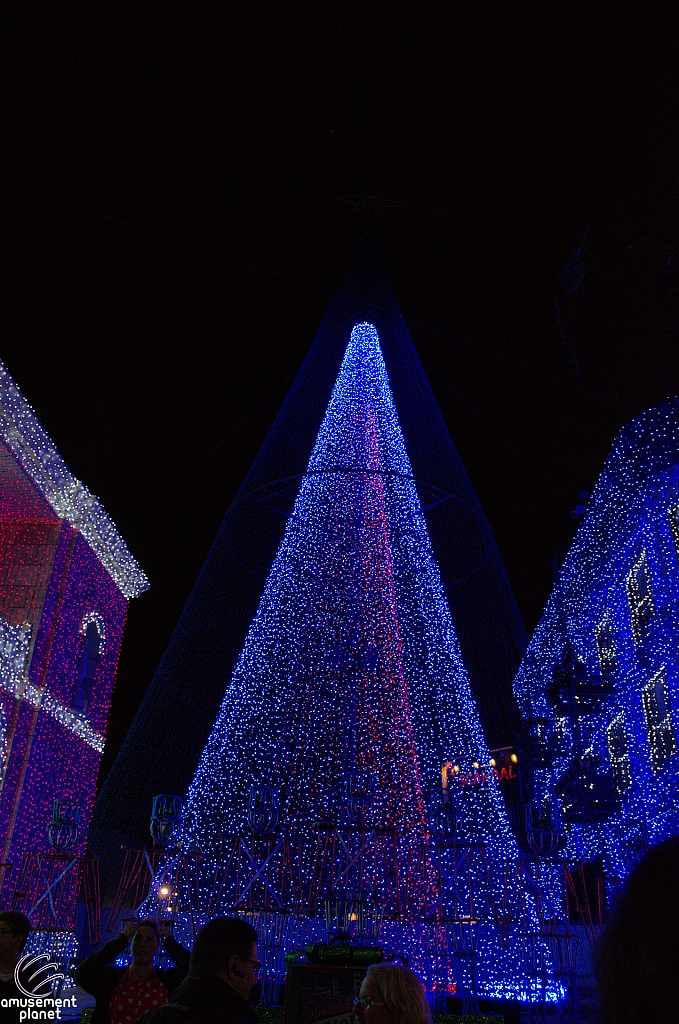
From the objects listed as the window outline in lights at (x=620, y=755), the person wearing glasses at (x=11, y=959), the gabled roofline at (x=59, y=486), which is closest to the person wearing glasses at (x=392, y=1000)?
the person wearing glasses at (x=11, y=959)

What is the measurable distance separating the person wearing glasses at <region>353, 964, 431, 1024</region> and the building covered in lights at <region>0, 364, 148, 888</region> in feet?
39.4

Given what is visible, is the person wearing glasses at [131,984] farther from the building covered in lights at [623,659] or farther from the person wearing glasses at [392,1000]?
the building covered in lights at [623,659]

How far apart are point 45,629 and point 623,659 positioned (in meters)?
12.0

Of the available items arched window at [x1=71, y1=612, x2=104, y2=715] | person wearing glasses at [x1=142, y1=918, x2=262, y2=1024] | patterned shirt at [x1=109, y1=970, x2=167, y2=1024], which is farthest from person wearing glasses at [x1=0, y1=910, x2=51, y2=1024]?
arched window at [x1=71, y1=612, x2=104, y2=715]

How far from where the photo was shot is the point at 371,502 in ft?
45.1

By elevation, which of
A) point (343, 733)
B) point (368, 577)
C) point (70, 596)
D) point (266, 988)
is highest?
point (70, 596)

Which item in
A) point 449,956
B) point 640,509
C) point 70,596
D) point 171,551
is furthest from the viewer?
point 171,551

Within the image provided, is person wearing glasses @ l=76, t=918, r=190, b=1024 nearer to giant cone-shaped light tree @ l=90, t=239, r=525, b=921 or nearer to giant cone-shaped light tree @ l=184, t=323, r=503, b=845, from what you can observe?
giant cone-shaped light tree @ l=90, t=239, r=525, b=921

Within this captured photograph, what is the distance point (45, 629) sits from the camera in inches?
638

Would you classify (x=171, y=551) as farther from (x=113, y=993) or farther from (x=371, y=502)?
(x=113, y=993)

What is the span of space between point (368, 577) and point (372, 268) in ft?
18.0

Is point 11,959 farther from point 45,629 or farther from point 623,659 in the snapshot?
point 623,659

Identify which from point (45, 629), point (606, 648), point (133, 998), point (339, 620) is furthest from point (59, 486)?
point (133, 998)

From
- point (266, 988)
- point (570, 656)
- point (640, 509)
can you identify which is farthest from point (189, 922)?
point (570, 656)
